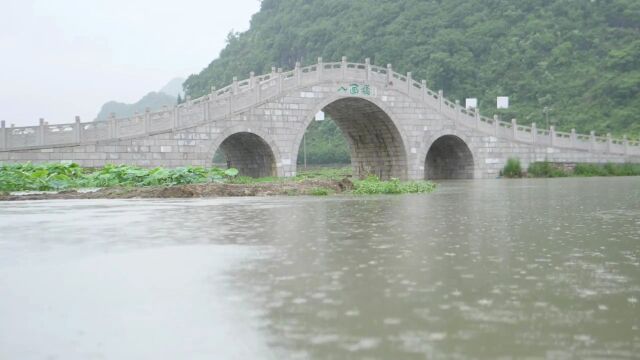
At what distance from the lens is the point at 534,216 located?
1028 cm

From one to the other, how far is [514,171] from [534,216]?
2572 cm

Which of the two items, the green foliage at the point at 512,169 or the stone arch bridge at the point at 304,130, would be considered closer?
the stone arch bridge at the point at 304,130

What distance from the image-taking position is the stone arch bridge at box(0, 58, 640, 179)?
2420 centimetres

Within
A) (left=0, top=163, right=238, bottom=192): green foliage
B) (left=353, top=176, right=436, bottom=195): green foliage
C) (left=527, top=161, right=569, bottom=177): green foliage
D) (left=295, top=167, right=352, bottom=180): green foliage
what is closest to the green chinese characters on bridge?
(left=295, top=167, right=352, bottom=180): green foliage

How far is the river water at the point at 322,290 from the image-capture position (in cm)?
347

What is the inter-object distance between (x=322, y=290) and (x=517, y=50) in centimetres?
5135

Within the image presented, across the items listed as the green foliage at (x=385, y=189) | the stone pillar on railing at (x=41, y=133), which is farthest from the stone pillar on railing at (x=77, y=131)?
the green foliage at (x=385, y=189)

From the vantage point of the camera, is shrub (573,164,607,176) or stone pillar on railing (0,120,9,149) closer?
stone pillar on railing (0,120,9,149)

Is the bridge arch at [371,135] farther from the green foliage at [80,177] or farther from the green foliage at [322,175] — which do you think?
the green foliage at [80,177]

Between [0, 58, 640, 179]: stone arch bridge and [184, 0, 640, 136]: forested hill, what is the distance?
8896mm

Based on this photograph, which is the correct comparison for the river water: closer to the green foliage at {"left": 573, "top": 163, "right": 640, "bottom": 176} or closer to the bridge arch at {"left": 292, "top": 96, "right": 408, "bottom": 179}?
the bridge arch at {"left": 292, "top": 96, "right": 408, "bottom": 179}

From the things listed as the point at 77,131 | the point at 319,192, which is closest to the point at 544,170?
the point at 319,192

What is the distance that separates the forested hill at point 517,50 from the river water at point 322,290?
40866 mm

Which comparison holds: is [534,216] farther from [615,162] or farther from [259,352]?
[615,162]
